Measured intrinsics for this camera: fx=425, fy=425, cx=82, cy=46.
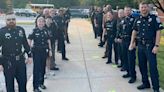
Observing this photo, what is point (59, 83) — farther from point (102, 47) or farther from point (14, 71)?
point (102, 47)

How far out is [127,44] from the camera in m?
11.9

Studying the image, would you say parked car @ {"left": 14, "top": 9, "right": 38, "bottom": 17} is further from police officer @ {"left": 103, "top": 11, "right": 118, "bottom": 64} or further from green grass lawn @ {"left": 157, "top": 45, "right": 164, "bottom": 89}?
police officer @ {"left": 103, "top": 11, "right": 118, "bottom": 64}

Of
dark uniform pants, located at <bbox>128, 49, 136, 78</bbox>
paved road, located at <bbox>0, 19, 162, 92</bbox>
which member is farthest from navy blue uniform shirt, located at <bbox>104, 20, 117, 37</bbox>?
dark uniform pants, located at <bbox>128, 49, 136, 78</bbox>

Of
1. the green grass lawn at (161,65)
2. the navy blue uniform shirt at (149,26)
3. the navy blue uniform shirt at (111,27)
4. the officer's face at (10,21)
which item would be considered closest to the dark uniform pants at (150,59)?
the navy blue uniform shirt at (149,26)

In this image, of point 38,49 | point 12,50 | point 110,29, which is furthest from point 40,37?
point 110,29

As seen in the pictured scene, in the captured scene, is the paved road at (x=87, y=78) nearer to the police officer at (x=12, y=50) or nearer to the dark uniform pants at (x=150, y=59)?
the dark uniform pants at (x=150, y=59)

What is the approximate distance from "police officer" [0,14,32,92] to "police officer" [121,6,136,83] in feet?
12.1

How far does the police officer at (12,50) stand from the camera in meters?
8.20

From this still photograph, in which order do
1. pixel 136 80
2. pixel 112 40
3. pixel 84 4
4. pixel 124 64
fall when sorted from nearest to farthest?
pixel 136 80
pixel 124 64
pixel 112 40
pixel 84 4

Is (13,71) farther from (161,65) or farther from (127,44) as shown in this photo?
(161,65)

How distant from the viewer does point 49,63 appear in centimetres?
1305

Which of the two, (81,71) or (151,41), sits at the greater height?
(151,41)

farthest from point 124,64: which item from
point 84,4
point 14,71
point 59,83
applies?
point 84,4

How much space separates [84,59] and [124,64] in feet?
11.9
